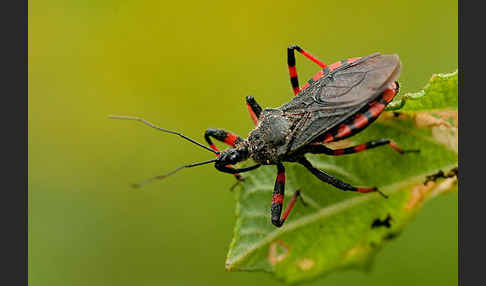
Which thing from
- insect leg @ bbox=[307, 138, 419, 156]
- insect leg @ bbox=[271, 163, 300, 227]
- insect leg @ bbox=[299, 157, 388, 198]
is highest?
insect leg @ bbox=[307, 138, 419, 156]

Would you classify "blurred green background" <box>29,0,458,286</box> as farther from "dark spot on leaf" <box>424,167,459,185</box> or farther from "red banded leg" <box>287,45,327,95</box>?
"dark spot on leaf" <box>424,167,459,185</box>

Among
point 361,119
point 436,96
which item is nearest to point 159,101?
point 361,119

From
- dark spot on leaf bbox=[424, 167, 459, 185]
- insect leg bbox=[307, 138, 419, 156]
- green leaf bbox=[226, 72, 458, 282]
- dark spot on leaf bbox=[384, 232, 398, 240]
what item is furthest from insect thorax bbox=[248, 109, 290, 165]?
dark spot on leaf bbox=[424, 167, 459, 185]

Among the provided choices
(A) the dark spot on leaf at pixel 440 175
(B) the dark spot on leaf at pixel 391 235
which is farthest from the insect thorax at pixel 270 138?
(A) the dark spot on leaf at pixel 440 175

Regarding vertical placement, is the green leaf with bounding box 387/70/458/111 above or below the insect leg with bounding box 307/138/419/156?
above

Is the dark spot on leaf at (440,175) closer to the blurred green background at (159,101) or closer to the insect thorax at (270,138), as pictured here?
the insect thorax at (270,138)

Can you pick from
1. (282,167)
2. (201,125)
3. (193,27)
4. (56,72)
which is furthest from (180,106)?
(282,167)
